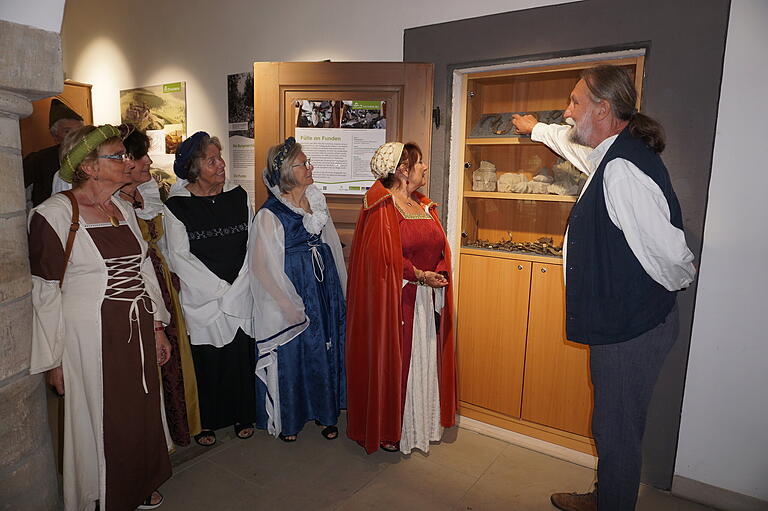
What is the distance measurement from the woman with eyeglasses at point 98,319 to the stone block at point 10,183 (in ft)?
1.33

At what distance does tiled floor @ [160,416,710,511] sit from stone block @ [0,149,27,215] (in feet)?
4.89

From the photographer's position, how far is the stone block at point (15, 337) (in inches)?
52.1

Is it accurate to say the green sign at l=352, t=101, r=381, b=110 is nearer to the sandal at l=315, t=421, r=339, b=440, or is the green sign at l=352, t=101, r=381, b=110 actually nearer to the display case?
the display case

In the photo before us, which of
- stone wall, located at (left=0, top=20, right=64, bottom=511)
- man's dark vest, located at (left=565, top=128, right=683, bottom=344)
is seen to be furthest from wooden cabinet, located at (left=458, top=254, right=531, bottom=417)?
stone wall, located at (left=0, top=20, right=64, bottom=511)

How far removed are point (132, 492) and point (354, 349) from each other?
3.80 ft

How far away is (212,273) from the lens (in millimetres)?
2527

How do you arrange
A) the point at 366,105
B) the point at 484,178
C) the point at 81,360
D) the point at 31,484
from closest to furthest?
the point at 31,484
the point at 81,360
the point at 366,105
the point at 484,178

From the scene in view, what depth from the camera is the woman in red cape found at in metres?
2.43

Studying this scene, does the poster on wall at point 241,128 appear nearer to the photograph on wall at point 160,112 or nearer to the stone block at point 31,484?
the photograph on wall at point 160,112

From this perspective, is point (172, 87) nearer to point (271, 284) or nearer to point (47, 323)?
point (271, 284)

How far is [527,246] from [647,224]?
1.29m

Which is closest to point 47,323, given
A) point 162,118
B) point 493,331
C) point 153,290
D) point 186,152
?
point 153,290

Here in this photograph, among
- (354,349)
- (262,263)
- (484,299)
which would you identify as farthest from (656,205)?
(262,263)

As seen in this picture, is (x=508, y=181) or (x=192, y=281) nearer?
(x=192, y=281)
